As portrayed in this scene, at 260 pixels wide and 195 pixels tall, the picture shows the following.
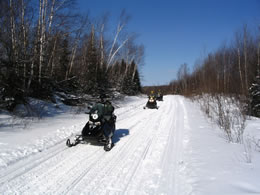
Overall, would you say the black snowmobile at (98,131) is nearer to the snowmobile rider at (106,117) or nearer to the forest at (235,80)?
the snowmobile rider at (106,117)

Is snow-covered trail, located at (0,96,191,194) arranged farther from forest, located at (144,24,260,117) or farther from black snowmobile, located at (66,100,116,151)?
forest, located at (144,24,260,117)

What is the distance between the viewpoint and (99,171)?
3373mm

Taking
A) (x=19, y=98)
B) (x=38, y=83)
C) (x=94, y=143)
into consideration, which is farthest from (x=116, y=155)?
(x=38, y=83)

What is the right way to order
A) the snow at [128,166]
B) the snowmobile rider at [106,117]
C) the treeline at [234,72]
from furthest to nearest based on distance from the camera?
the treeline at [234,72] < the snowmobile rider at [106,117] < the snow at [128,166]

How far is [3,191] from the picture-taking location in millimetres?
2594

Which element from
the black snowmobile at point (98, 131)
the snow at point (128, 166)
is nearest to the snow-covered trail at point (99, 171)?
the snow at point (128, 166)

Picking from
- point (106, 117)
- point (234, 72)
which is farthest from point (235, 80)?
point (106, 117)

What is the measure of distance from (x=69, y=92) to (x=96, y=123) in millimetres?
9387

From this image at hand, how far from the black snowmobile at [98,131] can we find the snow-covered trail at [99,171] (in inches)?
7.7

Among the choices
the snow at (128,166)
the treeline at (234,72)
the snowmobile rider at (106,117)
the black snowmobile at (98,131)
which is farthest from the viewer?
the treeline at (234,72)

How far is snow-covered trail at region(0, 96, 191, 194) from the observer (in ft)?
9.07

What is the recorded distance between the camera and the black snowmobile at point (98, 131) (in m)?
4.67

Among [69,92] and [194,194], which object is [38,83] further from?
[194,194]

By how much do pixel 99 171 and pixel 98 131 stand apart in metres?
1.57
